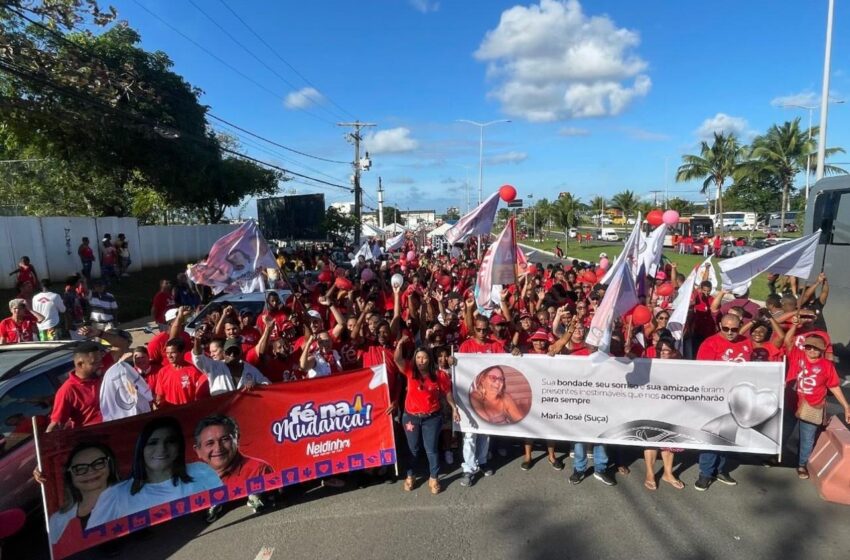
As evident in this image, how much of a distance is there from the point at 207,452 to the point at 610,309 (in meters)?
3.72

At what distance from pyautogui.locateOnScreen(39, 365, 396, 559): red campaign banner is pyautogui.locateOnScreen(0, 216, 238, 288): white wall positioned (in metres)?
14.2

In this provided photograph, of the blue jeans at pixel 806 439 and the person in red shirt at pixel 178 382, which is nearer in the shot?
the person in red shirt at pixel 178 382

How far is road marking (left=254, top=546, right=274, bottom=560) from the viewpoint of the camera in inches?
155

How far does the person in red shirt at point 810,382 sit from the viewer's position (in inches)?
185

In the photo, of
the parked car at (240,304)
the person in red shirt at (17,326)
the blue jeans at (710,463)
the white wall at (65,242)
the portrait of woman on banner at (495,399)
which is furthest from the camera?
the white wall at (65,242)

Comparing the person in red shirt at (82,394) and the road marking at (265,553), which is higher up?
the person in red shirt at (82,394)

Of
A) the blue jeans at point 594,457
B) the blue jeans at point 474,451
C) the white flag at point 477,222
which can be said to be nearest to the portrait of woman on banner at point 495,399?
the blue jeans at point 474,451

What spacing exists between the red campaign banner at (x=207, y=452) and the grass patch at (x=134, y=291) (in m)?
11.6

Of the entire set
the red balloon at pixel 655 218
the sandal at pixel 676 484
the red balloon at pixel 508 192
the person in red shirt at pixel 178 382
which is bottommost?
the sandal at pixel 676 484

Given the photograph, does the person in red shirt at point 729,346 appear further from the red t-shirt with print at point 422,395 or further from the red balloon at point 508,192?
the red balloon at point 508,192

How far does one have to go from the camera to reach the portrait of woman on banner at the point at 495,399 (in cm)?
508

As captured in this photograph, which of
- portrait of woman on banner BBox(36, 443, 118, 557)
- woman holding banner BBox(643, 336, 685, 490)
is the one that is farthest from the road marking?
woman holding banner BBox(643, 336, 685, 490)

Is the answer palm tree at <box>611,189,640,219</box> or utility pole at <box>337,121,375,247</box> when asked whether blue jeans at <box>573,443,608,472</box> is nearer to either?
utility pole at <box>337,121,375,247</box>

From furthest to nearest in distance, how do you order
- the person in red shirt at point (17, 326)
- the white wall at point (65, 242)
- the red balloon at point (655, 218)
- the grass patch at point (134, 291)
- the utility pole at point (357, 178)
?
the utility pole at point (357, 178), the grass patch at point (134, 291), the white wall at point (65, 242), the person in red shirt at point (17, 326), the red balloon at point (655, 218)
